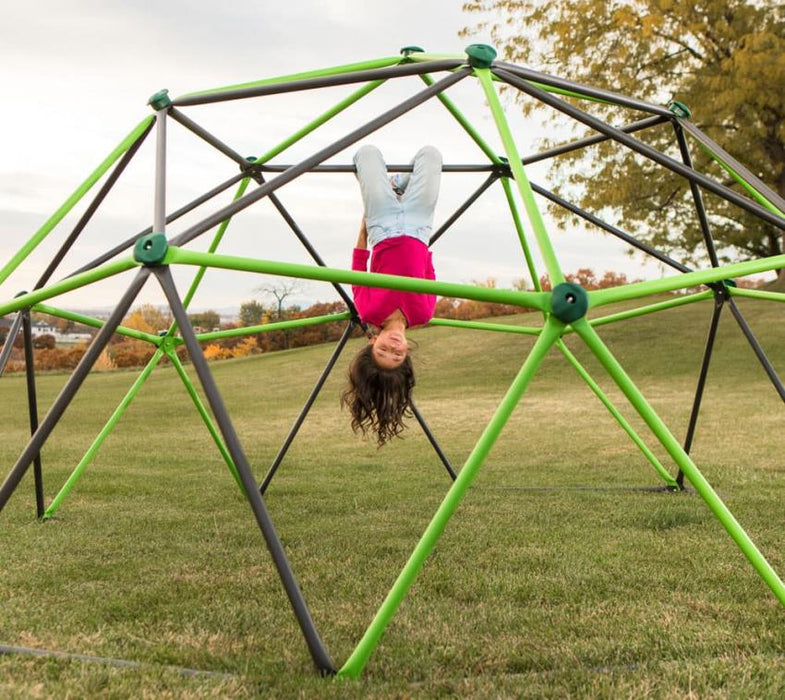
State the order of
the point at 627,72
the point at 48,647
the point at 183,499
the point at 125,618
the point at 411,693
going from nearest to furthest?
the point at 411,693
the point at 48,647
the point at 125,618
the point at 183,499
the point at 627,72

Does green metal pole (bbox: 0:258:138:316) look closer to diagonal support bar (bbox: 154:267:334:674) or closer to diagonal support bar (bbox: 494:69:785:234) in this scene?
diagonal support bar (bbox: 154:267:334:674)

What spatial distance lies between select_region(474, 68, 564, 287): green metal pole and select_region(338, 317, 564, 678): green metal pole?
0.78 ft

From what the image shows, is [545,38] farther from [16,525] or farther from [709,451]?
[16,525]

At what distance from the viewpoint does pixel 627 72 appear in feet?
67.6

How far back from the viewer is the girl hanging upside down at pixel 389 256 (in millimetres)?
4895

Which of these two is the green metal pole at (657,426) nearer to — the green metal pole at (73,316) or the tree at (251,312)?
the green metal pole at (73,316)

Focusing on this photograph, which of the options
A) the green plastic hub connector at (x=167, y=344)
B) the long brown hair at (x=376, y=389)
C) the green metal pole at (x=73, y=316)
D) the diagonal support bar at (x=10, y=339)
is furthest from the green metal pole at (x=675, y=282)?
the green plastic hub connector at (x=167, y=344)

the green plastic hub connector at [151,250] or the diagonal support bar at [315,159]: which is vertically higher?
the diagonal support bar at [315,159]

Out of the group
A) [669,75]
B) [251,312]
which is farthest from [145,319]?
[669,75]

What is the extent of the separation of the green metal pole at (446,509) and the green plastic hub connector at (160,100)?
8.99ft

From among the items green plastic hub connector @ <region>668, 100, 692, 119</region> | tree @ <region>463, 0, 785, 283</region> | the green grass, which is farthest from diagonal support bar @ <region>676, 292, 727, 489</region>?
tree @ <region>463, 0, 785, 283</region>

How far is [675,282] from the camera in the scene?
311 cm

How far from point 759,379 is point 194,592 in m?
15.4

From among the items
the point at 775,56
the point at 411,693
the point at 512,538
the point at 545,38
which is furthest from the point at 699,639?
the point at 545,38
